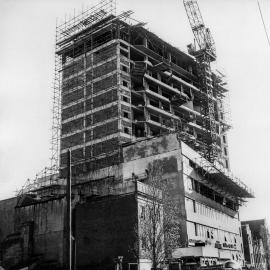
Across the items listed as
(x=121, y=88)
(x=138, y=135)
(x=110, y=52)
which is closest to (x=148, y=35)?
(x=110, y=52)

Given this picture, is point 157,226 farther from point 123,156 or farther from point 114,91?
point 114,91

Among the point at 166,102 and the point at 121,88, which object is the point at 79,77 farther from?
the point at 166,102

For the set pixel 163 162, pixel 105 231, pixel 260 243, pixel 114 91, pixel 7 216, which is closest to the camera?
pixel 105 231

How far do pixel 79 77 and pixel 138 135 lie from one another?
45.2 ft

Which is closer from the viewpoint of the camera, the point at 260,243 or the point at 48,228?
the point at 48,228

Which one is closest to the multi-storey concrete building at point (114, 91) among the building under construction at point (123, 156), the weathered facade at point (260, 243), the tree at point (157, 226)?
the building under construction at point (123, 156)

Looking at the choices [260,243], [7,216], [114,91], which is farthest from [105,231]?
[260,243]

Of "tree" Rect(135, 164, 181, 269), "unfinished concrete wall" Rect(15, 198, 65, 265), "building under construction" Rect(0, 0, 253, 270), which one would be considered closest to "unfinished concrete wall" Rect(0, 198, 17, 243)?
"building under construction" Rect(0, 0, 253, 270)

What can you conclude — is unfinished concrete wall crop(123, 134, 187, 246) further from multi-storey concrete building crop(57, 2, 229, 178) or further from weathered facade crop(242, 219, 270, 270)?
weathered facade crop(242, 219, 270, 270)

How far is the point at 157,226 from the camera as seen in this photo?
37.4m

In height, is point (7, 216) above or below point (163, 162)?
below

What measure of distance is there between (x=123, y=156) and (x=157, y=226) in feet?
55.2

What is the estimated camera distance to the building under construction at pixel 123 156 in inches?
1574

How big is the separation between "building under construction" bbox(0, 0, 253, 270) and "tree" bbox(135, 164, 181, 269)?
54 centimetres
